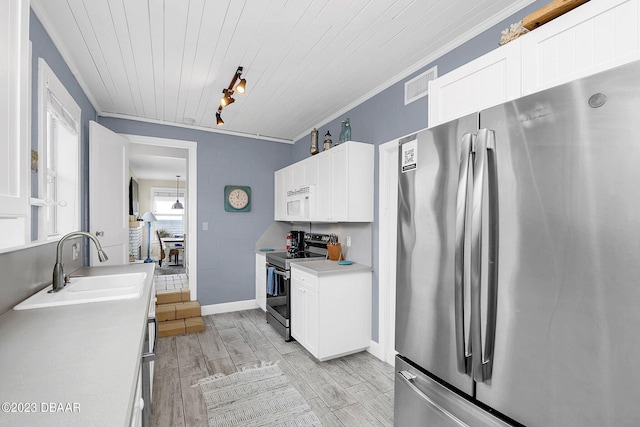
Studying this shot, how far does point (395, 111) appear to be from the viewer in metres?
2.73

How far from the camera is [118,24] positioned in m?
1.99

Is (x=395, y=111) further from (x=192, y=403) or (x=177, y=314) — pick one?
(x=177, y=314)

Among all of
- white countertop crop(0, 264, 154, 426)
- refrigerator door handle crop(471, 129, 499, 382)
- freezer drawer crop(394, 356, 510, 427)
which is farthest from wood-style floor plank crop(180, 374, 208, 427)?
refrigerator door handle crop(471, 129, 499, 382)

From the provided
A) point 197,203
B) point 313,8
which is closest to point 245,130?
point 197,203

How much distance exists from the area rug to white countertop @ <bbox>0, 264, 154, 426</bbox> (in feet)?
3.97

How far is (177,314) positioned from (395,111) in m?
3.37

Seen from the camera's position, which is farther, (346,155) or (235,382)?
(346,155)

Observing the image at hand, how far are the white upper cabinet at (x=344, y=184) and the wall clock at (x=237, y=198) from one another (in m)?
1.41

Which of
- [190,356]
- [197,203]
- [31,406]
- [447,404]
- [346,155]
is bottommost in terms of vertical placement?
[190,356]

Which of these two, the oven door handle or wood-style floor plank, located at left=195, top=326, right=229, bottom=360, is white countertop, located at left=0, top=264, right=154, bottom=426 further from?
the oven door handle

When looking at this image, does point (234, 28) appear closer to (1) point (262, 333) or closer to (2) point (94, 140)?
(2) point (94, 140)

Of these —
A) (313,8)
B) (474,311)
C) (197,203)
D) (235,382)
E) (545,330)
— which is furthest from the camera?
(197,203)

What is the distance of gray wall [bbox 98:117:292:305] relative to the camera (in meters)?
4.21

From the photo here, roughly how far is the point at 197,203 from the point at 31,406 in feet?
12.2
